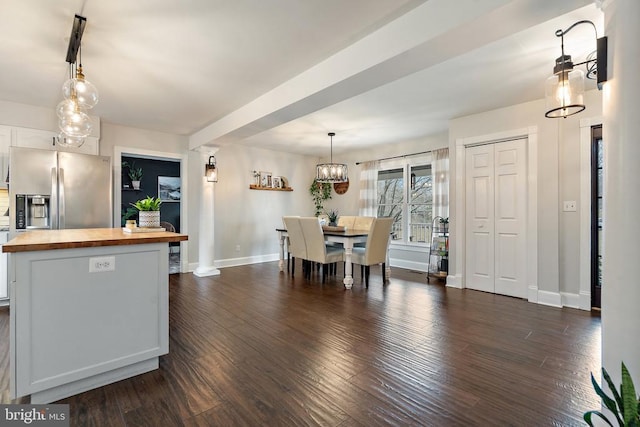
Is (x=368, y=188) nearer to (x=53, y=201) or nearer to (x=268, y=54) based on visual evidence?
(x=268, y=54)

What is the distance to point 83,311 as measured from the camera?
5.97ft

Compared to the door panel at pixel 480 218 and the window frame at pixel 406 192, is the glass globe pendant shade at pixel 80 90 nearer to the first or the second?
the door panel at pixel 480 218

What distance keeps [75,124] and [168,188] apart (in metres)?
5.20

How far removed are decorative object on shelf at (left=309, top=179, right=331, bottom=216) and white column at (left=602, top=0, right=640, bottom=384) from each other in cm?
605

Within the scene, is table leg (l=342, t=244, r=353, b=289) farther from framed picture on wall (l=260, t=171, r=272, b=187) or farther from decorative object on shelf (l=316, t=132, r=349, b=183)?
framed picture on wall (l=260, t=171, r=272, b=187)

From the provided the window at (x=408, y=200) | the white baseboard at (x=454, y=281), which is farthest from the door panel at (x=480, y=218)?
the window at (x=408, y=200)

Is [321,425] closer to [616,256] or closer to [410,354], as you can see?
[410,354]

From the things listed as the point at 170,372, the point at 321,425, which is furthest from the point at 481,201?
the point at 170,372

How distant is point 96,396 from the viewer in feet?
5.86

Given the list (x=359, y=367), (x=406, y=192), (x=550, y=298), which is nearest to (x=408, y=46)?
(x=359, y=367)

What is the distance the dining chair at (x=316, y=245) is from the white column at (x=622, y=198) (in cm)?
332

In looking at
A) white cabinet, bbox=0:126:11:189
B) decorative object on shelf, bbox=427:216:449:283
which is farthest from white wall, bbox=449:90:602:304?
white cabinet, bbox=0:126:11:189

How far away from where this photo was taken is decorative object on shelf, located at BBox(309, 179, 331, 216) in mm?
7281

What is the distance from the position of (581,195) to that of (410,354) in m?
2.85
